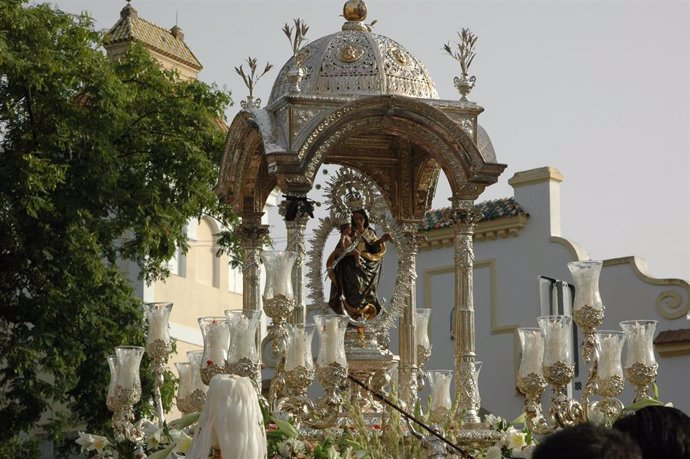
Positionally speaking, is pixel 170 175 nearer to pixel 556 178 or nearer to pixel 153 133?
pixel 153 133

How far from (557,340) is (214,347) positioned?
7.48ft

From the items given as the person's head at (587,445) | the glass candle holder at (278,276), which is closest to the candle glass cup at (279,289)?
the glass candle holder at (278,276)

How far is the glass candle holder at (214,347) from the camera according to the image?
1077 centimetres

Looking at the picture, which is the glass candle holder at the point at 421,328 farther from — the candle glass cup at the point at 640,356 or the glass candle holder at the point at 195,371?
the candle glass cup at the point at 640,356

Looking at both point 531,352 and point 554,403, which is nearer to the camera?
point 554,403

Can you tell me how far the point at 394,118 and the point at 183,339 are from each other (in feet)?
64.0

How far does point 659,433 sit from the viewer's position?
4.99 meters

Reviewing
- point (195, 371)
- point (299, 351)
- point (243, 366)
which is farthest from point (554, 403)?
point (195, 371)

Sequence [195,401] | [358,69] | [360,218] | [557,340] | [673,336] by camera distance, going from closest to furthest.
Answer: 1. [557,340]
2. [195,401]
3. [358,69]
4. [360,218]
5. [673,336]

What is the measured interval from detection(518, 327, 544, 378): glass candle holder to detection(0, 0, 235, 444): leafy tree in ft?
34.9

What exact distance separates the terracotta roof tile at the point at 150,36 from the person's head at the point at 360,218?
16.9m

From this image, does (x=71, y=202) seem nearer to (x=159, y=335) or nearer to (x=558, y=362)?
(x=159, y=335)

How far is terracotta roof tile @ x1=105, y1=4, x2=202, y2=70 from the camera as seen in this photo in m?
31.0

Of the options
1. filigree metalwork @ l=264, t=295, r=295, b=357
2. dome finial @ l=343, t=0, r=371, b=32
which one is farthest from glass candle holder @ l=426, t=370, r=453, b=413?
dome finial @ l=343, t=0, r=371, b=32
